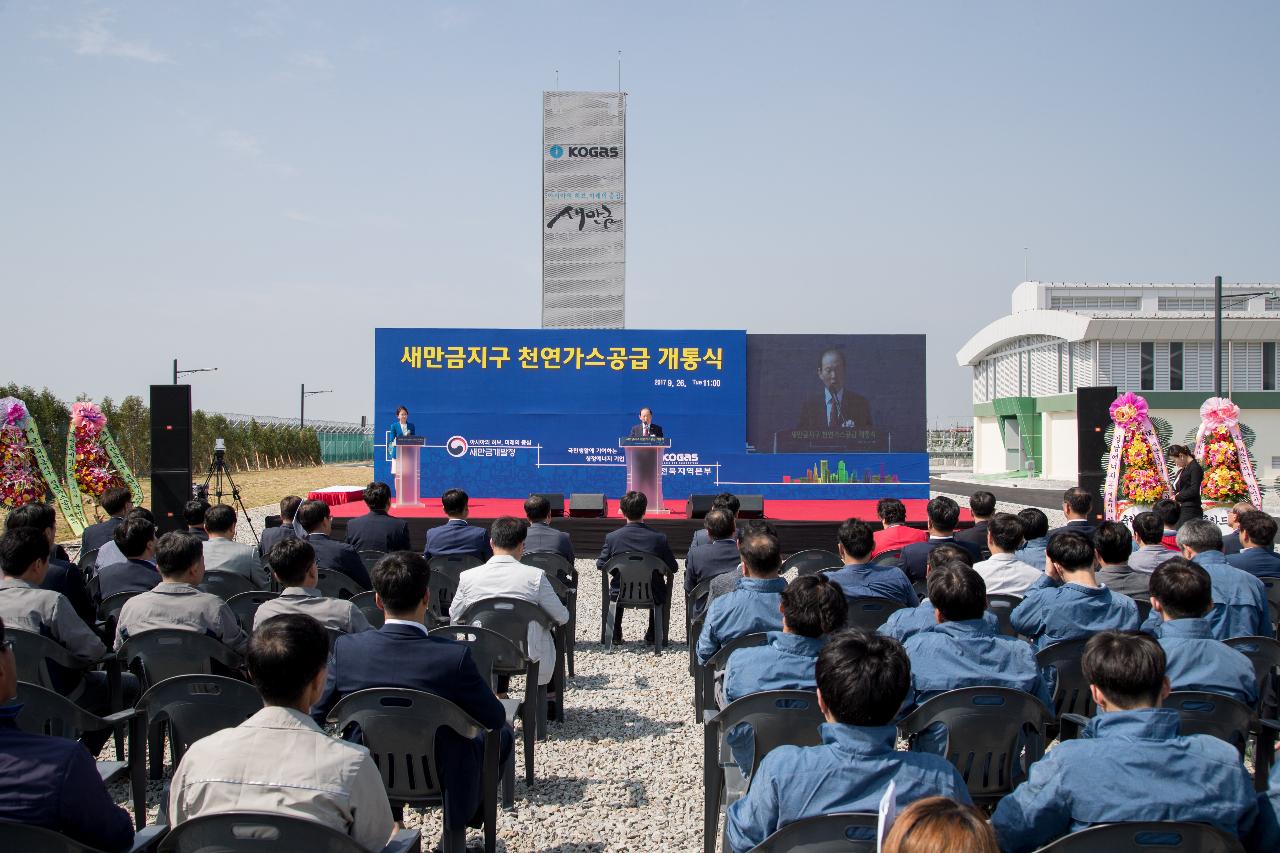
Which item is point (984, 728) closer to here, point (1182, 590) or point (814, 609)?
point (814, 609)

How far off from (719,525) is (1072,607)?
230 cm

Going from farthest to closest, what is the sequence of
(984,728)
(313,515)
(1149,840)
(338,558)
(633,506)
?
(633,506) → (313,515) → (338,558) → (984,728) → (1149,840)

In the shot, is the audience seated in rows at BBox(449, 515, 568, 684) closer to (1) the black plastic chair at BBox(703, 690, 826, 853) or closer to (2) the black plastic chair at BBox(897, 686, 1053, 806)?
(1) the black plastic chair at BBox(703, 690, 826, 853)

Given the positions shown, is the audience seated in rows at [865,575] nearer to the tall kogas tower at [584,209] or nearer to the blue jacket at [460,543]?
the blue jacket at [460,543]

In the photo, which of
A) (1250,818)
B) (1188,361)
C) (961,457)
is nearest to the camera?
(1250,818)

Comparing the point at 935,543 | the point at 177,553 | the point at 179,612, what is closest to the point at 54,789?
the point at 179,612

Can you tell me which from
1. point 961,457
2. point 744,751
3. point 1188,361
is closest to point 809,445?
point 744,751

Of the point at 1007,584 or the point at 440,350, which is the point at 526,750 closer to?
the point at 1007,584

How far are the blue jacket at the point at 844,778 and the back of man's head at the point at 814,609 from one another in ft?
2.97

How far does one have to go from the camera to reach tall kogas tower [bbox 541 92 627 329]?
14.6m

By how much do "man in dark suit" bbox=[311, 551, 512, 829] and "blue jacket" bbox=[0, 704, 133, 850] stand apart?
70 cm

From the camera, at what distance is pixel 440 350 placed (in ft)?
45.5

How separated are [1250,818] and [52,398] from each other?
2566cm

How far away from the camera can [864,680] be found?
1.87 meters
